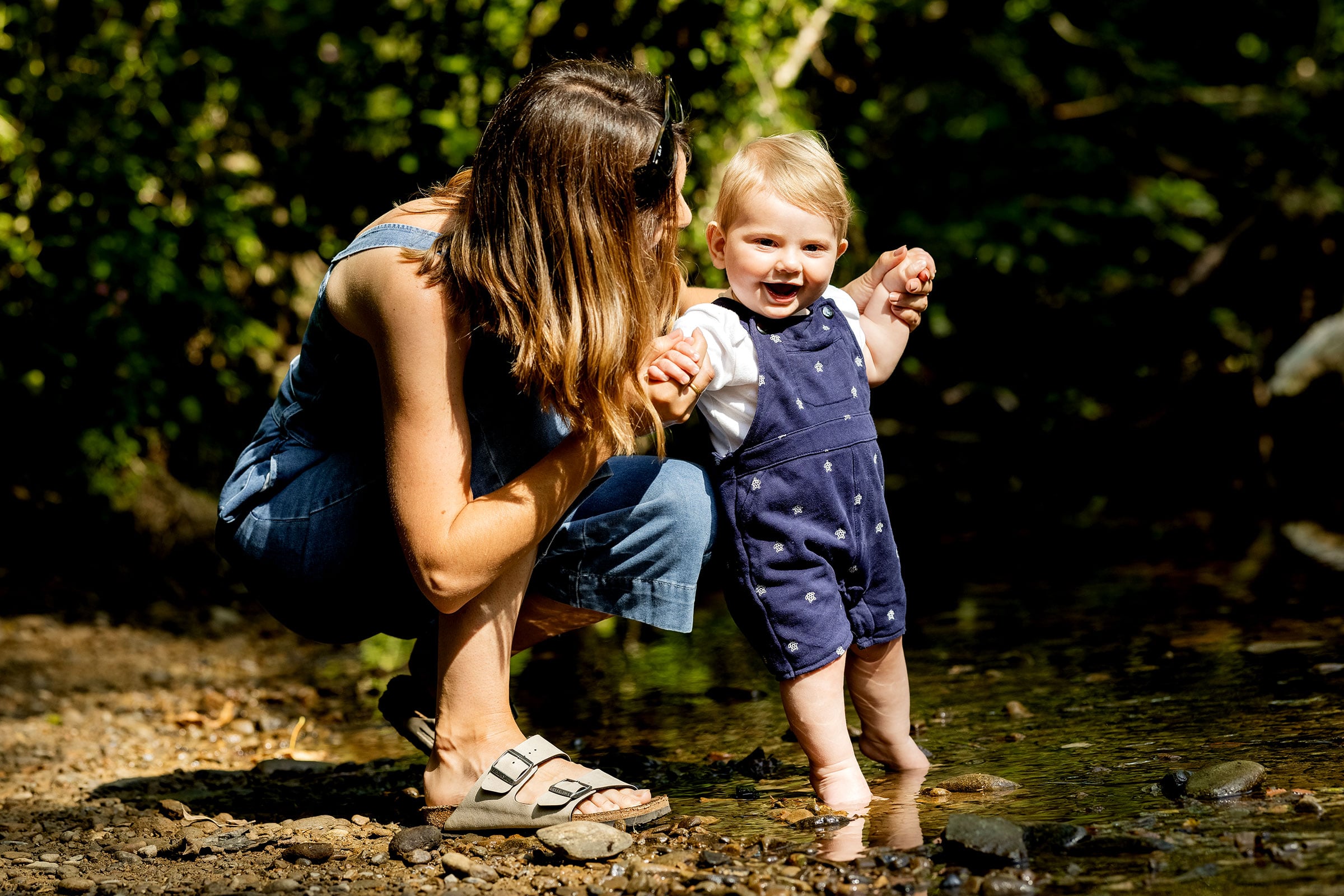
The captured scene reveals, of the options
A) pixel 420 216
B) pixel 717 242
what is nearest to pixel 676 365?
pixel 717 242

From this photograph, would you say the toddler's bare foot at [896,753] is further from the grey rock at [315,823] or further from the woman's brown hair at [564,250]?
the grey rock at [315,823]

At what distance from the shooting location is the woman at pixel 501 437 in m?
2.14

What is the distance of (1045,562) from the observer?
15.9 ft

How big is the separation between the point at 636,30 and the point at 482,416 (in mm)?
2752

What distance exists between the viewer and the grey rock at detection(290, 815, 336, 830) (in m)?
2.34

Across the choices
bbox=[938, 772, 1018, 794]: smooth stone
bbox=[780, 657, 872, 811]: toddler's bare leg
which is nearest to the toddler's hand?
bbox=[780, 657, 872, 811]: toddler's bare leg

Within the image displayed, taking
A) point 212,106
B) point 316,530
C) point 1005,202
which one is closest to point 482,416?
point 316,530

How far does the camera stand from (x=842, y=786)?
223cm

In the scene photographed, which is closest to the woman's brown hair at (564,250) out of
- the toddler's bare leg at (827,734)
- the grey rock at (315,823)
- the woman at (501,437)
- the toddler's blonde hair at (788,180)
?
the woman at (501,437)

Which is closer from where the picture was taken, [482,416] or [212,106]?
[482,416]

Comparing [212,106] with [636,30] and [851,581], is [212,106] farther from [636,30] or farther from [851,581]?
[851,581]

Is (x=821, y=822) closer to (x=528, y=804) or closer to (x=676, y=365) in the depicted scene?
(x=528, y=804)

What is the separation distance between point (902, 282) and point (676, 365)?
586 millimetres

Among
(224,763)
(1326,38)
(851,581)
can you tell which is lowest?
(224,763)
